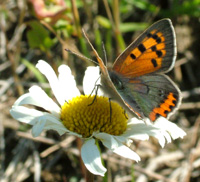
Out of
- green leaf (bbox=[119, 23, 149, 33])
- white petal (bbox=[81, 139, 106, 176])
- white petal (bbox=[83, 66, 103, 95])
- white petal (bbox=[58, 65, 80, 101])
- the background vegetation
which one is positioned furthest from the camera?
green leaf (bbox=[119, 23, 149, 33])

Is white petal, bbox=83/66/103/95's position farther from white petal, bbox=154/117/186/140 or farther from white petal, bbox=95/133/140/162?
white petal, bbox=95/133/140/162

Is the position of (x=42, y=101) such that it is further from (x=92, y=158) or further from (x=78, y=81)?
(x=78, y=81)

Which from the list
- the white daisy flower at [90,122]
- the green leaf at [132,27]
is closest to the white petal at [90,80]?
the white daisy flower at [90,122]

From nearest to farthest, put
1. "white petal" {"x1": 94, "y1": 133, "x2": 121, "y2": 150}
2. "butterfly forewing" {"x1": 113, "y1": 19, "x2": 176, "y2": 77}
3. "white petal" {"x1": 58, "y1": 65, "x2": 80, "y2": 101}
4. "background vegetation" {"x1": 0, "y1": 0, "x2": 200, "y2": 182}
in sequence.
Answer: "white petal" {"x1": 94, "y1": 133, "x2": 121, "y2": 150}
"butterfly forewing" {"x1": 113, "y1": 19, "x2": 176, "y2": 77}
"white petal" {"x1": 58, "y1": 65, "x2": 80, "y2": 101}
"background vegetation" {"x1": 0, "y1": 0, "x2": 200, "y2": 182}

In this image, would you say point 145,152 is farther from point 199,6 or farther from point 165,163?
point 199,6

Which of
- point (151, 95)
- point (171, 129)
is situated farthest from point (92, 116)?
point (171, 129)

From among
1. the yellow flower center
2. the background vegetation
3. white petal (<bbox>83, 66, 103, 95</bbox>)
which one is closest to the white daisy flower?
the yellow flower center

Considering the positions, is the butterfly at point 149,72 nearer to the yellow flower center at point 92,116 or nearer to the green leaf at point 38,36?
the yellow flower center at point 92,116

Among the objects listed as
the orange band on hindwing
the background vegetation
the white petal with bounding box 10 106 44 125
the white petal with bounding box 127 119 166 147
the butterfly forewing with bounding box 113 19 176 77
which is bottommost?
the background vegetation
